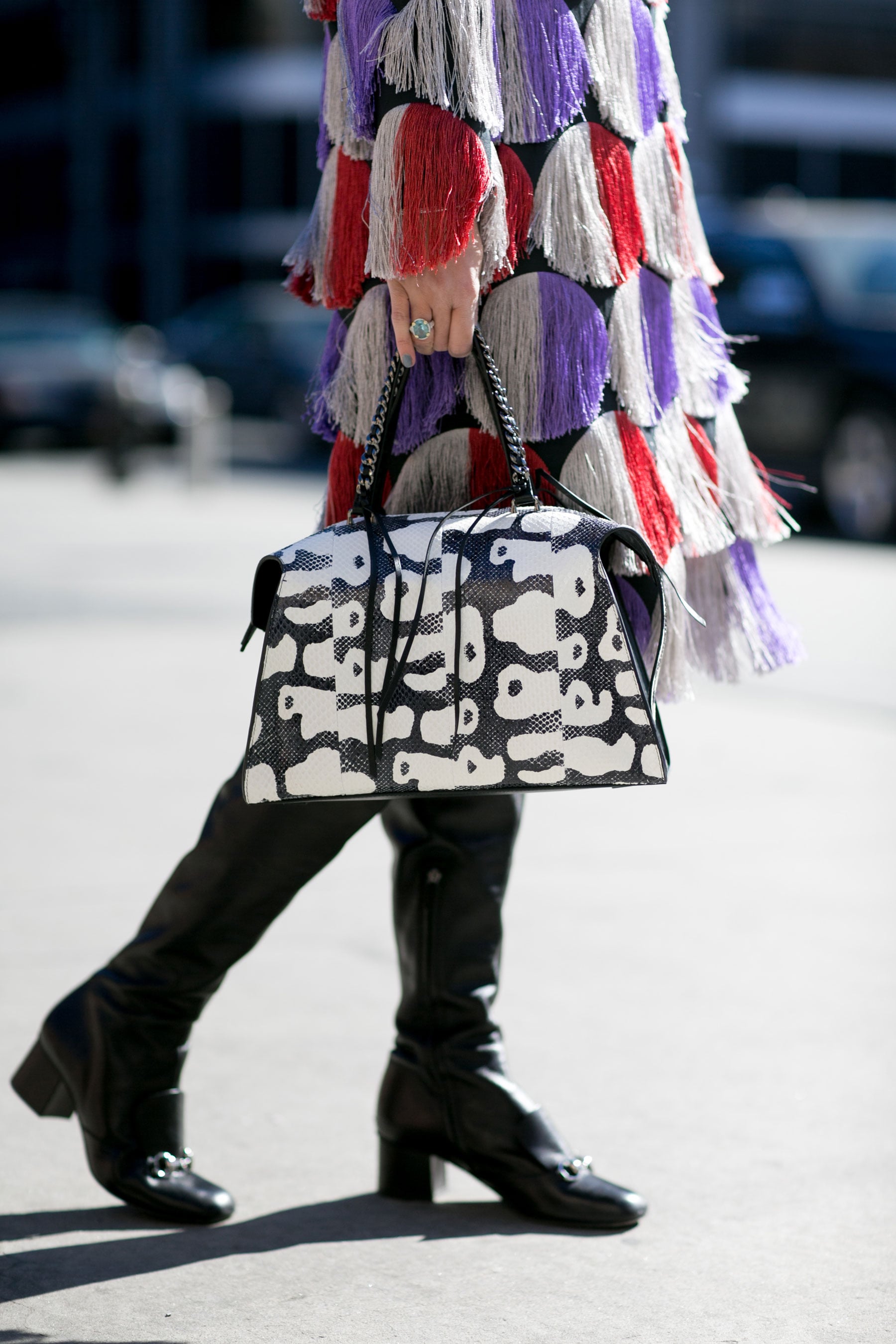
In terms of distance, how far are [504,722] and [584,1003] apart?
4.47 feet

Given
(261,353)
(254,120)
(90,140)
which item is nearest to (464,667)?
(261,353)

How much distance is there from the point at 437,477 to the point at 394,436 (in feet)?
0.23

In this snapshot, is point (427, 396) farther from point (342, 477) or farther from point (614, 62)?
point (614, 62)

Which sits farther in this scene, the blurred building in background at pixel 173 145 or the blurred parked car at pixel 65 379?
the blurred building in background at pixel 173 145

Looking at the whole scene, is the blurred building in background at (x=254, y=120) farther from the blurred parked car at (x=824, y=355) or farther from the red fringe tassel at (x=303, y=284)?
the red fringe tassel at (x=303, y=284)

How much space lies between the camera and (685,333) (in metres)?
2.43

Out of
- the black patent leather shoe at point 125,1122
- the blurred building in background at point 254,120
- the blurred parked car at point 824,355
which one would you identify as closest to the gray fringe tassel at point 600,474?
the black patent leather shoe at point 125,1122

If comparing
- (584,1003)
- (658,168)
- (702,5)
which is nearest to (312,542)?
(658,168)

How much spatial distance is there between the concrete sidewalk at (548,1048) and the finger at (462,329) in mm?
1068

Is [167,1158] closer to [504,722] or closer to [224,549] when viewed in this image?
[504,722]

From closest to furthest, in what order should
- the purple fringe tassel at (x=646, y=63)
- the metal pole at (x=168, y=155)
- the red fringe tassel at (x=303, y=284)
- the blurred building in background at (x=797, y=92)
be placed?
1. the purple fringe tassel at (x=646, y=63)
2. the red fringe tassel at (x=303, y=284)
3. the blurred building in background at (x=797, y=92)
4. the metal pole at (x=168, y=155)

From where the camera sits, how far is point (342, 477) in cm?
238

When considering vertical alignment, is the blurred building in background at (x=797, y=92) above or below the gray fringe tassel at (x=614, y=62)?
above

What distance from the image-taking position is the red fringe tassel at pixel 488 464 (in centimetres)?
224
